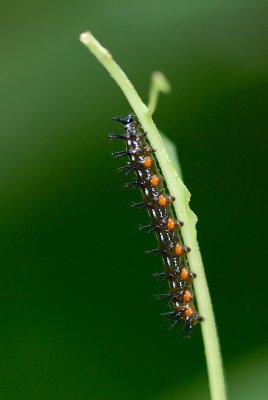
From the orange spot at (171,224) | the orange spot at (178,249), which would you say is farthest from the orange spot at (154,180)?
the orange spot at (178,249)

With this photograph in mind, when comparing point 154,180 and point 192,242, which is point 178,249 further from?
point 192,242

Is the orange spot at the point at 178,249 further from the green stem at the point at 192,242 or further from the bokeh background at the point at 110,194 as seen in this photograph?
the bokeh background at the point at 110,194

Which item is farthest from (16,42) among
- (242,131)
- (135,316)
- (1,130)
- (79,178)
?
(135,316)

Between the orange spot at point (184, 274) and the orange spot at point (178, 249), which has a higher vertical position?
the orange spot at point (178, 249)

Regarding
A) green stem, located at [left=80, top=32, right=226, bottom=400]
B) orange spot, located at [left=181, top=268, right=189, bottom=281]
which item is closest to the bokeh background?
orange spot, located at [left=181, top=268, right=189, bottom=281]

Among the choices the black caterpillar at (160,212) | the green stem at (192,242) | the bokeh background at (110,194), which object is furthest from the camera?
the bokeh background at (110,194)

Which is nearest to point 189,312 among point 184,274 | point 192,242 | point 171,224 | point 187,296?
point 187,296

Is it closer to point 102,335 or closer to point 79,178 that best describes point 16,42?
point 79,178
